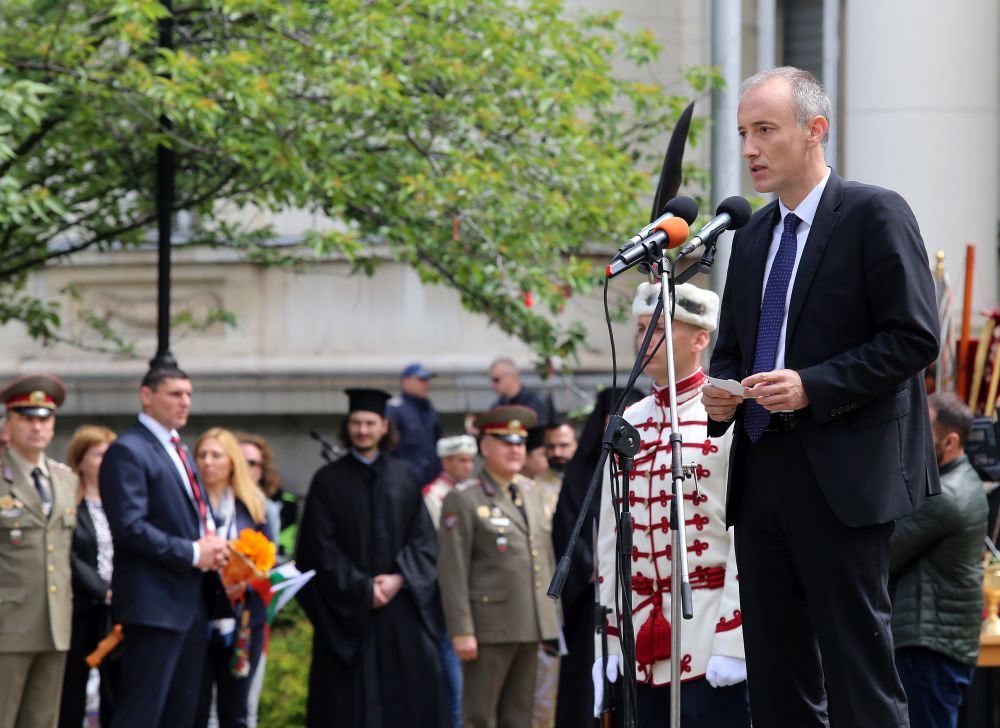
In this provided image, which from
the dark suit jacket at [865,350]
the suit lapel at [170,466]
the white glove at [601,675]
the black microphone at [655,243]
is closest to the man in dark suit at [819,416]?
the dark suit jacket at [865,350]

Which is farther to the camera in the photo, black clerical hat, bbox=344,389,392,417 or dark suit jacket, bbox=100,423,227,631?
black clerical hat, bbox=344,389,392,417

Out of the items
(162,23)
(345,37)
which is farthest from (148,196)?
(345,37)

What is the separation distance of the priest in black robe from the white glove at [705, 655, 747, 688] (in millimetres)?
4379

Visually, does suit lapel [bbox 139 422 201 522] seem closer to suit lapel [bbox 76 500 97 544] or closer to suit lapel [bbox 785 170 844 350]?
suit lapel [bbox 76 500 97 544]

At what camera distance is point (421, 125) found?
988 cm

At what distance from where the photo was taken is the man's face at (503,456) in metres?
10.0

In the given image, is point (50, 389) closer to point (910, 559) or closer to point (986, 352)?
point (910, 559)

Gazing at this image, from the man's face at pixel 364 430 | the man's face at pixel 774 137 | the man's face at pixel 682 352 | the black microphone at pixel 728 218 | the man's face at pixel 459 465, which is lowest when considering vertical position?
the man's face at pixel 459 465

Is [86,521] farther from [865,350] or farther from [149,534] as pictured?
[865,350]

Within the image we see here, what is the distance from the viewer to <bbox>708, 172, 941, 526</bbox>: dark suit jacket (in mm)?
4324

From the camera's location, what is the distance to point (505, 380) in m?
13.1

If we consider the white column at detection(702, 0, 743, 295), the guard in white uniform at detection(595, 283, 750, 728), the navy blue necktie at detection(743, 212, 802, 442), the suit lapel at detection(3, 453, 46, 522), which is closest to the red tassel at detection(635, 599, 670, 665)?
the guard in white uniform at detection(595, 283, 750, 728)

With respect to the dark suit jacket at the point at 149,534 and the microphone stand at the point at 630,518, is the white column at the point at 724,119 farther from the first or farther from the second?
the microphone stand at the point at 630,518

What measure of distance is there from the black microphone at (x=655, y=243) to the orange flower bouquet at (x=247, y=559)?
4.53m
